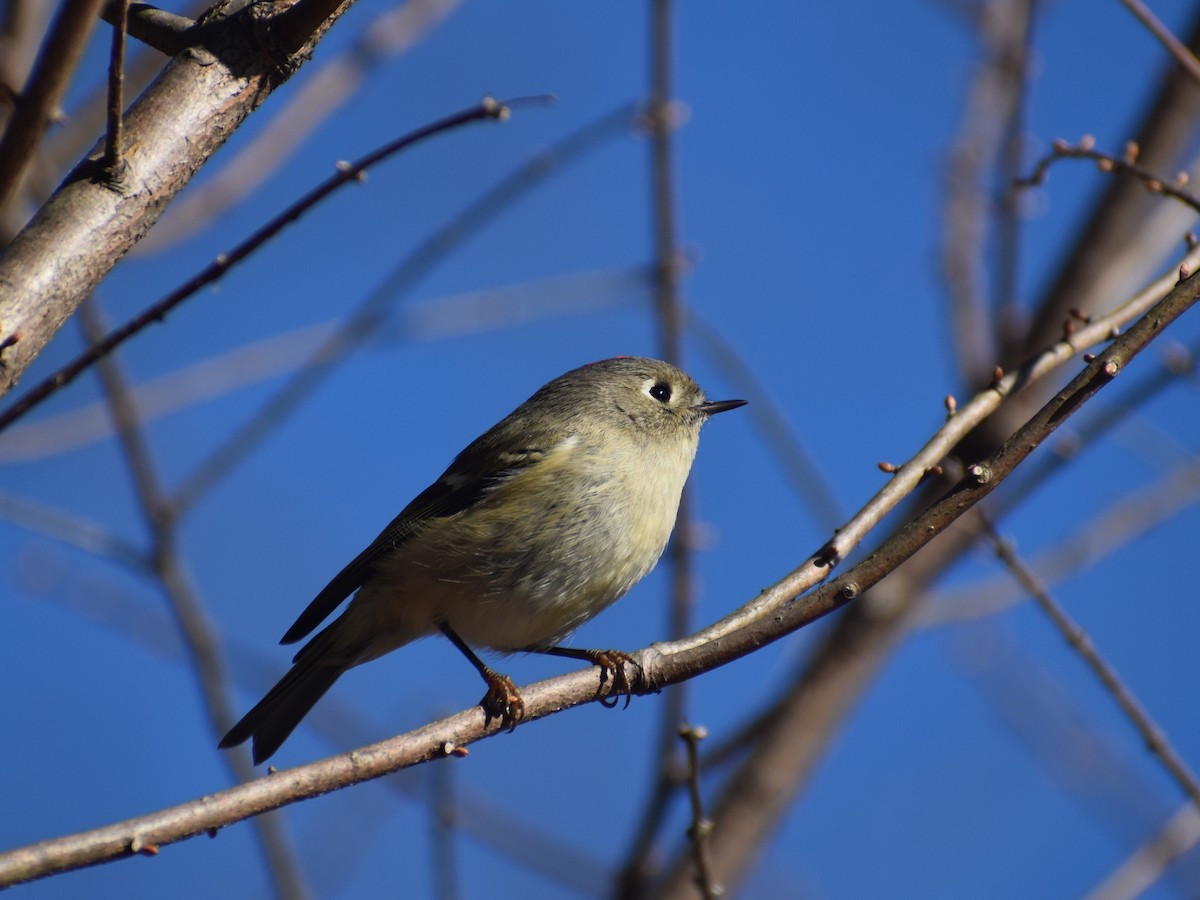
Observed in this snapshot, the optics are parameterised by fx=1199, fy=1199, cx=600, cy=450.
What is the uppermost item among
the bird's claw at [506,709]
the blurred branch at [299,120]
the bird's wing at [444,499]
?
the blurred branch at [299,120]

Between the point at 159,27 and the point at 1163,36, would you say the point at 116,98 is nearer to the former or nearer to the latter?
the point at 159,27

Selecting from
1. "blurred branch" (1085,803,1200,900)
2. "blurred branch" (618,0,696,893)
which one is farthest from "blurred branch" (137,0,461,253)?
"blurred branch" (1085,803,1200,900)

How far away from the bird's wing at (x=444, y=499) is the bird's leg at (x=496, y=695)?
8.5 inches

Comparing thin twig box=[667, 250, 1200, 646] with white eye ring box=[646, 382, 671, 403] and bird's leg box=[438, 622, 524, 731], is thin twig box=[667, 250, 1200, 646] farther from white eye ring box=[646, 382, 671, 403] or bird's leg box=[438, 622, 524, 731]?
white eye ring box=[646, 382, 671, 403]

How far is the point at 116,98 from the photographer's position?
4.37 feet

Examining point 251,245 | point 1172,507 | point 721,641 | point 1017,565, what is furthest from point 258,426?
point 1172,507

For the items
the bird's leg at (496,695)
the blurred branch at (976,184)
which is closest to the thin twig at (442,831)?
the bird's leg at (496,695)

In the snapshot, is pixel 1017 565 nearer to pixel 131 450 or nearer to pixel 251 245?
pixel 251 245

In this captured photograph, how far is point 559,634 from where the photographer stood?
8.39 feet

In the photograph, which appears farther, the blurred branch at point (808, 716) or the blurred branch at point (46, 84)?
the blurred branch at point (808, 716)

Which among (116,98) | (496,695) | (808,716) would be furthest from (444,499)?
(116,98)

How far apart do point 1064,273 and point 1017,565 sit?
148 cm

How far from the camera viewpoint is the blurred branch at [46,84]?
3.94 ft

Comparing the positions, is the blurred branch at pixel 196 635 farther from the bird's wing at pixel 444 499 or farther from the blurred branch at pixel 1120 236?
the blurred branch at pixel 1120 236
